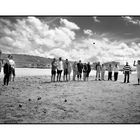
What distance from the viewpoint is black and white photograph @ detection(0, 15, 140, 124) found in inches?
168

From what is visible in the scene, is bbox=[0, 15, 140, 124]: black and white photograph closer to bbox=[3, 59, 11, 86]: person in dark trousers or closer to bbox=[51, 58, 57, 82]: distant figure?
bbox=[3, 59, 11, 86]: person in dark trousers

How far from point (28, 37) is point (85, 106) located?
189cm

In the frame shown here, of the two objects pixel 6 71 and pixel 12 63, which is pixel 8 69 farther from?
pixel 12 63

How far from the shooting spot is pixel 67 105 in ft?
14.8

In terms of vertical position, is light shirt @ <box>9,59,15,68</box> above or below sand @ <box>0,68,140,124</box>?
above

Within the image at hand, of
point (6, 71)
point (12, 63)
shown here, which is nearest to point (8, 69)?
point (6, 71)

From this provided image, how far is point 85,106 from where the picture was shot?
4.48m

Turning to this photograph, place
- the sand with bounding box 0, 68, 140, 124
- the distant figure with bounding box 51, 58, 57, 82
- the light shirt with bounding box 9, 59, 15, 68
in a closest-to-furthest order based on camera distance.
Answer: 1. the sand with bounding box 0, 68, 140, 124
2. the light shirt with bounding box 9, 59, 15, 68
3. the distant figure with bounding box 51, 58, 57, 82

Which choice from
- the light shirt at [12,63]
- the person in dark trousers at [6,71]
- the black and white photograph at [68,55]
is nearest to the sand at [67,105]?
the black and white photograph at [68,55]

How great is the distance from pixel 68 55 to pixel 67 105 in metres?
1.17

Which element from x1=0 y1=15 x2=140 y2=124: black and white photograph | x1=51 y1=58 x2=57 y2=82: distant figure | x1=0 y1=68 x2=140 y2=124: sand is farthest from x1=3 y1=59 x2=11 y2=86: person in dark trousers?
x1=51 y1=58 x2=57 y2=82: distant figure

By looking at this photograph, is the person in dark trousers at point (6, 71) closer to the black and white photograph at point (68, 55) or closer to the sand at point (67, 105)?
the black and white photograph at point (68, 55)

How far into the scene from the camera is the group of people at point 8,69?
5.11 m
